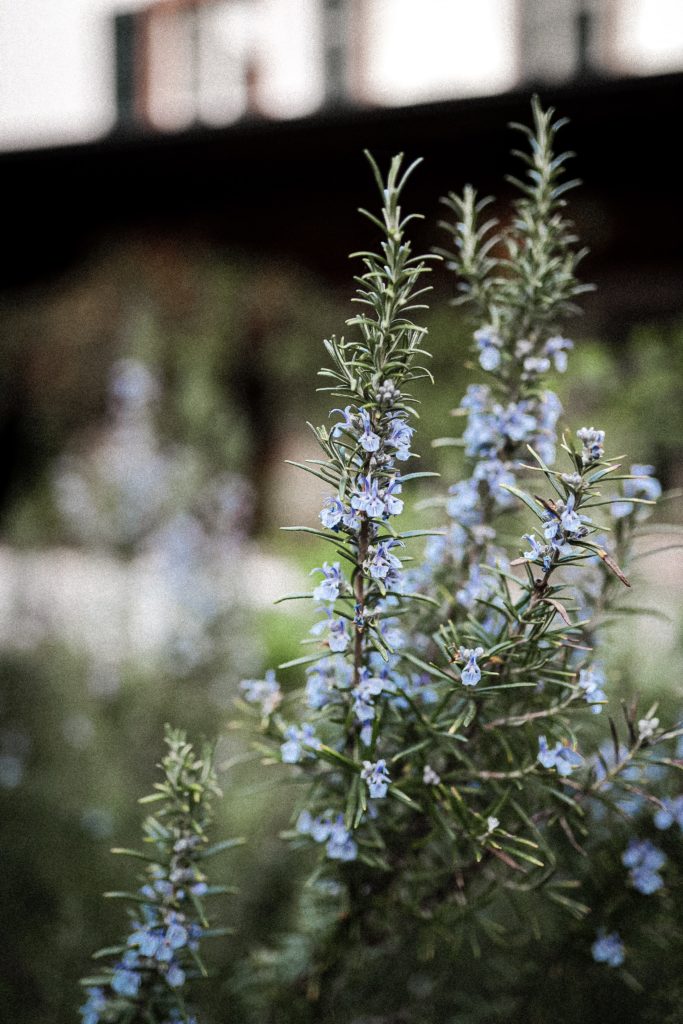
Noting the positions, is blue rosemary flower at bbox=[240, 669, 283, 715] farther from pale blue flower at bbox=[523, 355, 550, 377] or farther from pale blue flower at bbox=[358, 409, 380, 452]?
pale blue flower at bbox=[523, 355, 550, 377]

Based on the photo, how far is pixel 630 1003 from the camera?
117 centimetres

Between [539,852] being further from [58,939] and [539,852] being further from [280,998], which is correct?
[58,939]

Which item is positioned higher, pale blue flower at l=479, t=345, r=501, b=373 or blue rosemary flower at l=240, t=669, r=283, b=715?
pale blue flower at l=479, t=345, r=501, b=373

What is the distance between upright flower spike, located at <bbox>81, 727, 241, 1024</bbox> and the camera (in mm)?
877

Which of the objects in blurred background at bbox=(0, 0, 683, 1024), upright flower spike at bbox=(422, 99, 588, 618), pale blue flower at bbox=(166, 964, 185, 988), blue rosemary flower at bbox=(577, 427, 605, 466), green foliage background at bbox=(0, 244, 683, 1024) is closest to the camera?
blue rosemary flower at bbox=(577, 427, 605, 466)

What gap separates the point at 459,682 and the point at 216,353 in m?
4.75

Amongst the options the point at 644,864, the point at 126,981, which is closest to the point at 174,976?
the point at 126,981

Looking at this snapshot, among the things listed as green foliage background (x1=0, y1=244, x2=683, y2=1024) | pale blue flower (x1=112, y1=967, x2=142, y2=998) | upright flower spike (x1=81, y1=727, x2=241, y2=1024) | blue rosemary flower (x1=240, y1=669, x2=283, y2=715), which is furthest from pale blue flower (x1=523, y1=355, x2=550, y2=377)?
pale blue flower (x1=112, y1=967, x2=142, y2=998)

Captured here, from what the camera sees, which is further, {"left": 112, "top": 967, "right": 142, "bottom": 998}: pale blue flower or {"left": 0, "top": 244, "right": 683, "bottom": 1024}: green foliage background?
{"left": 0, "top": 244, "right": 683, "bottom": 1024}: green foliage background

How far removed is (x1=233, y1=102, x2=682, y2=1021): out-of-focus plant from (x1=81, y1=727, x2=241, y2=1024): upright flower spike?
103 mm

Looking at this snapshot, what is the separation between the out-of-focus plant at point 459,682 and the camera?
2.67ft

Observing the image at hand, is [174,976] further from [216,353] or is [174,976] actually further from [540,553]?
[216,353]

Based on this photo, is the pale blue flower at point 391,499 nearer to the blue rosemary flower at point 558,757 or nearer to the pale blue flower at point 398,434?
the pale blue flower at point 398,434

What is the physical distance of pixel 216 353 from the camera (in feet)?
17.5
